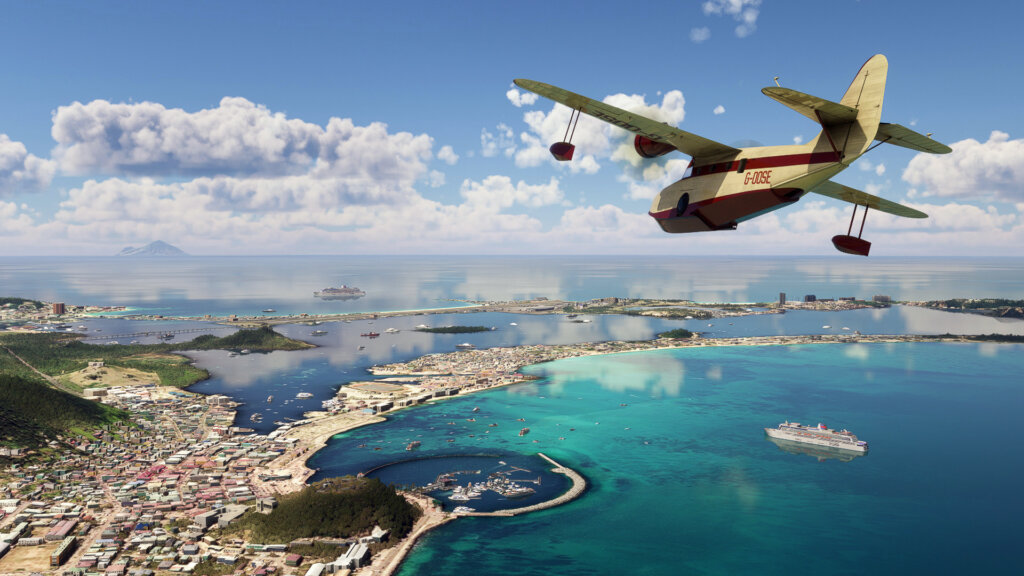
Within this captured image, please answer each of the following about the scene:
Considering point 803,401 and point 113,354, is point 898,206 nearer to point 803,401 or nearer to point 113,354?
point 803,401

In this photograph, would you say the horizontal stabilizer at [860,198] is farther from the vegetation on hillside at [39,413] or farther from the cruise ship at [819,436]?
the vegetation on hillside at [39,413]

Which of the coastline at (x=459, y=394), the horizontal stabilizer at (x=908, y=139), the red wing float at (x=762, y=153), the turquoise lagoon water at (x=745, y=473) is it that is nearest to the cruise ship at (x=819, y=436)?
the turquoise lagoon water at (x=745, y=473)

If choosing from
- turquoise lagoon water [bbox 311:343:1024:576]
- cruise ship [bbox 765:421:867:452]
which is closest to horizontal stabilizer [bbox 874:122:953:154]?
turquoise lagoon water [bbox 311:343:1024:576]

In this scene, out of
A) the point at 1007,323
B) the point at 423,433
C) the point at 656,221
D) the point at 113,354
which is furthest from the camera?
the point at 1007,323

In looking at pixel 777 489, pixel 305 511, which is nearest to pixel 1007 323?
pixel 777 489

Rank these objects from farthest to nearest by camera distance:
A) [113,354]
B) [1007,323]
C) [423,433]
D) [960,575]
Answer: [1007,323] → [113,354] → [423,433] → [960,575]

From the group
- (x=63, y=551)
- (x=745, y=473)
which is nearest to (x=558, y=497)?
(x=745, y=473)

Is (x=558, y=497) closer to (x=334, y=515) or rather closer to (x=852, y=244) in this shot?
(x=334, y=515)
